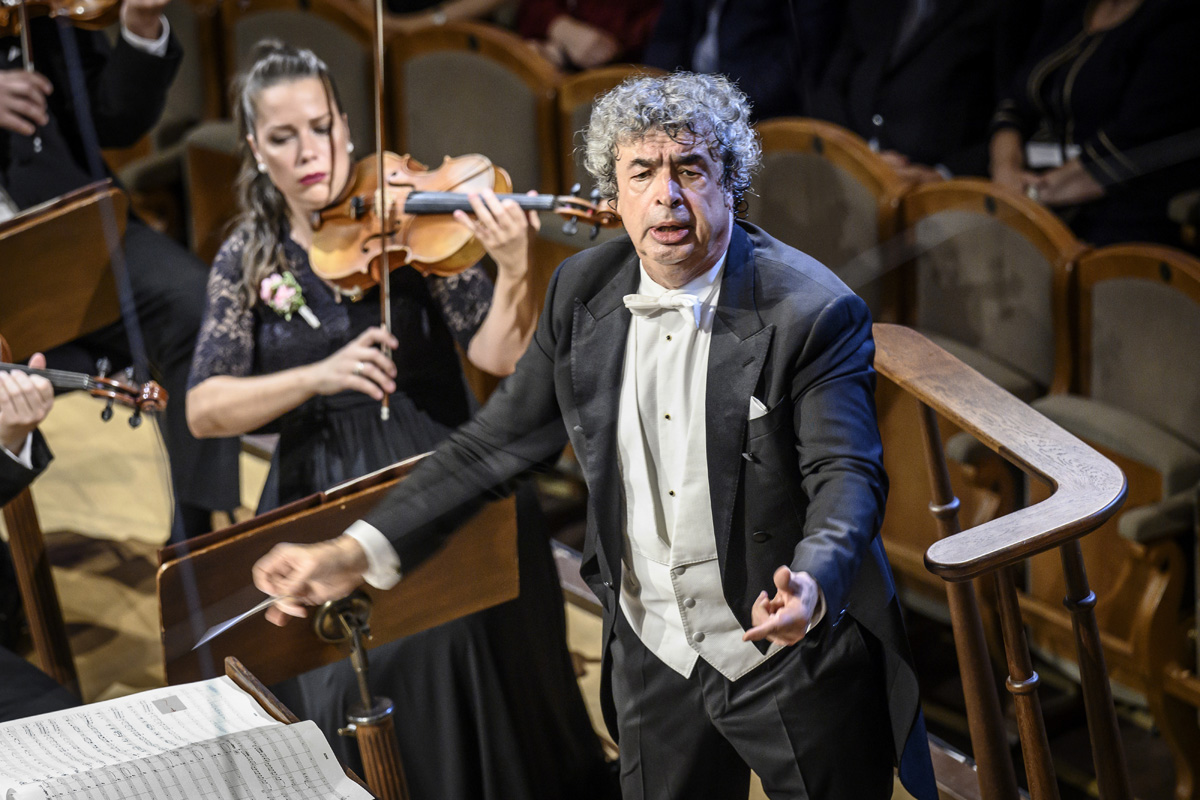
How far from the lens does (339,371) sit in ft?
5.26

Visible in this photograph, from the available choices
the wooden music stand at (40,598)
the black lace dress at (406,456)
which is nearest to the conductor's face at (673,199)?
the black lace dress at (406,456)

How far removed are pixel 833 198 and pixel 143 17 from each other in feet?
3.34

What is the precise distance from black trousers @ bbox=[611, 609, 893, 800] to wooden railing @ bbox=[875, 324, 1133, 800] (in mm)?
139

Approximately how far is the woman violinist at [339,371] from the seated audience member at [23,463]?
207 millimetres

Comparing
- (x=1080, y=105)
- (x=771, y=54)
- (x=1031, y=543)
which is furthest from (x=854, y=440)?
(x=1080, y=105)

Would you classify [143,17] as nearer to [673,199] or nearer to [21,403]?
[21,403]

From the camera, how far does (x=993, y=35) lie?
5.51ft

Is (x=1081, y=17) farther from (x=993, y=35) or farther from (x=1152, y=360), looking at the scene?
(x=1152, y=360)

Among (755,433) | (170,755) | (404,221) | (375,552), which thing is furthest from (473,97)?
(170,755)

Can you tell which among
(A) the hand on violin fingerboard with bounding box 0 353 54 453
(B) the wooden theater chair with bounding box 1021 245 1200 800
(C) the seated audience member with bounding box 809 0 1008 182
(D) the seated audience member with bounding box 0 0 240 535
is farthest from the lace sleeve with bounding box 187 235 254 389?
(B) the wooden theater chair with bounding box 1021 245 1200 800

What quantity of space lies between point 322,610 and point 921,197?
3.04 ft

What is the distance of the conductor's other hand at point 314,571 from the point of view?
125cm

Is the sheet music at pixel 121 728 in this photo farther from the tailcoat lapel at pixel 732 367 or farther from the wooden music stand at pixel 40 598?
the wooden music stand at pixel 40 598

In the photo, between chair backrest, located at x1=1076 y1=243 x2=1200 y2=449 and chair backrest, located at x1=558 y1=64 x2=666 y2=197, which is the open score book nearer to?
chair backrest, located at x1=558 y1=64 x2=666 y2=197
